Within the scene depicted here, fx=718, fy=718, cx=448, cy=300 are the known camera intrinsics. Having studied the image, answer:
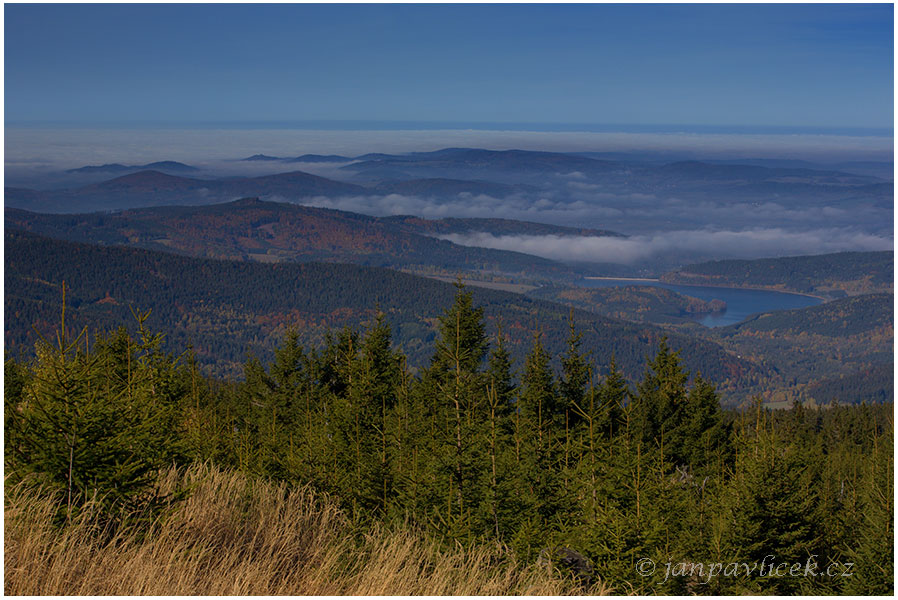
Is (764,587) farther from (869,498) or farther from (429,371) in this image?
(429,371)

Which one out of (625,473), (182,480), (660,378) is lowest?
(660,378)

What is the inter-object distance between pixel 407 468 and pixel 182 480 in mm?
9902

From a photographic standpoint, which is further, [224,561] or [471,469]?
[471,469]

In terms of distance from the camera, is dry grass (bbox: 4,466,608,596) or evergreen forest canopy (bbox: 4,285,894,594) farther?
evergreen forest canopy (bbox: 4,285,894,594)

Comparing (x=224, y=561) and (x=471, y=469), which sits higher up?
(x=224, y=561)

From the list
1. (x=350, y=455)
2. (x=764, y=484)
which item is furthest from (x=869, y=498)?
(x=350, y=455)

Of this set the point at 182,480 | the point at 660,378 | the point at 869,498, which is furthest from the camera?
the point at 660,378

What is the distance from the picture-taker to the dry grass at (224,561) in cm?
597

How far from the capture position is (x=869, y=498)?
23594mm

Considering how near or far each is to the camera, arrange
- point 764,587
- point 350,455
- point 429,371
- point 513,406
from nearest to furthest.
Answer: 1. point 764,587
2. point 350,455
3. point 513,406
4. point 429,371

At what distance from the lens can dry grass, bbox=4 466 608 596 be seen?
5.97 meters

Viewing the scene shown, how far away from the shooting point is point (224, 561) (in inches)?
258

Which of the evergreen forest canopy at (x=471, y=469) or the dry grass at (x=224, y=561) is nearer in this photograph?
the dry grass at (x=224, y=561)

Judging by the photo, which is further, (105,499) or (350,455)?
(350,455)
